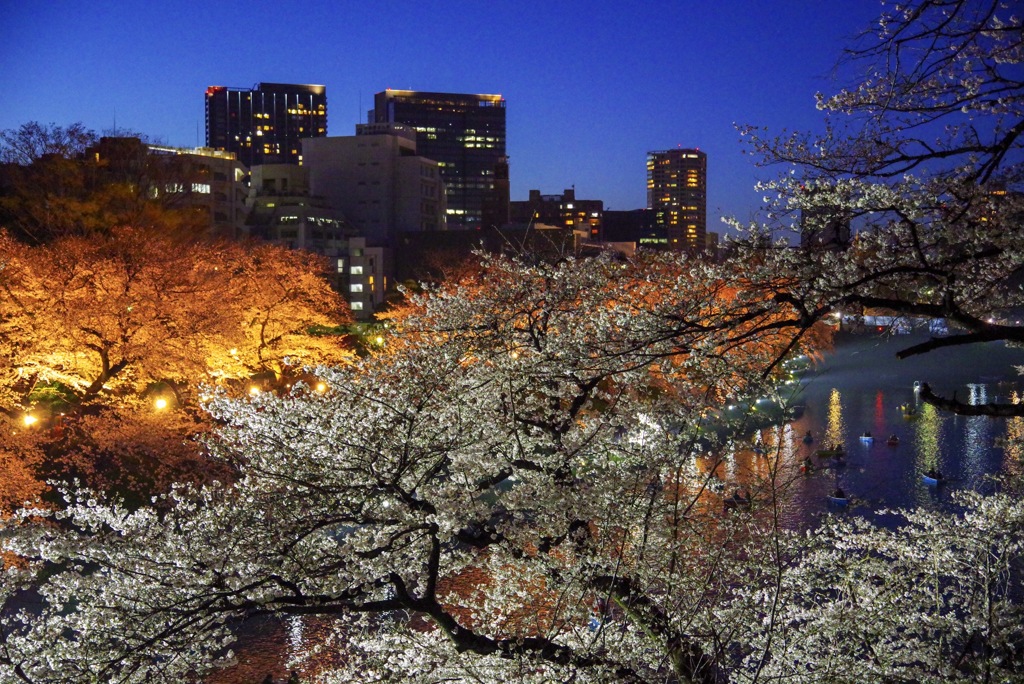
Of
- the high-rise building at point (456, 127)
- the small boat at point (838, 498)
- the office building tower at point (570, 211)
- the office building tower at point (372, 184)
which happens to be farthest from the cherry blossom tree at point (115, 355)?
the high-rise building at point (456, 127)

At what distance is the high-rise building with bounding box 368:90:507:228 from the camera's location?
429ft

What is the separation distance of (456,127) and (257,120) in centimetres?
3424

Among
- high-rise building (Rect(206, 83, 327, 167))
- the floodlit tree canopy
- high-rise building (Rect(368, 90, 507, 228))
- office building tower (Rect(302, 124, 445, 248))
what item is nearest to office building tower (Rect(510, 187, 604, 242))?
high-rise building (Rect(368, 90, 507, 228))

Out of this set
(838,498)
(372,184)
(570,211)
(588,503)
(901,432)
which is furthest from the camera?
(570,211)

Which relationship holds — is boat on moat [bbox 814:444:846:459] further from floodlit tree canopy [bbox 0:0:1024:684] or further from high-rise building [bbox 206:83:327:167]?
high-rise building [bbox 206:83:327:167]

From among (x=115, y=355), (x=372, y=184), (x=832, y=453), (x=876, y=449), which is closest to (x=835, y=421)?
(x=876, y=449)

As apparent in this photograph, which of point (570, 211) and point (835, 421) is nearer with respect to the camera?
point (835, 421)

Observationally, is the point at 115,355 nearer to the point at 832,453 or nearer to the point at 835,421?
the point at 832,453

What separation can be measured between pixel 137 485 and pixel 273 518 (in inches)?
491

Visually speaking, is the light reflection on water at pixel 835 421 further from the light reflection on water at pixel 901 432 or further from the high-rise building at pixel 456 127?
the high-rise building at pixel 456 127

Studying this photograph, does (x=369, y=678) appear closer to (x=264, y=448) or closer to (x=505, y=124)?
(x=264, y=448)

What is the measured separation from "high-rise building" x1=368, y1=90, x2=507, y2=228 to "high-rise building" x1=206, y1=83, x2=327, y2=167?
15.3m

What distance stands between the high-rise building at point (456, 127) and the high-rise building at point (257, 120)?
50.3ft

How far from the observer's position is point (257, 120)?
13812cm
